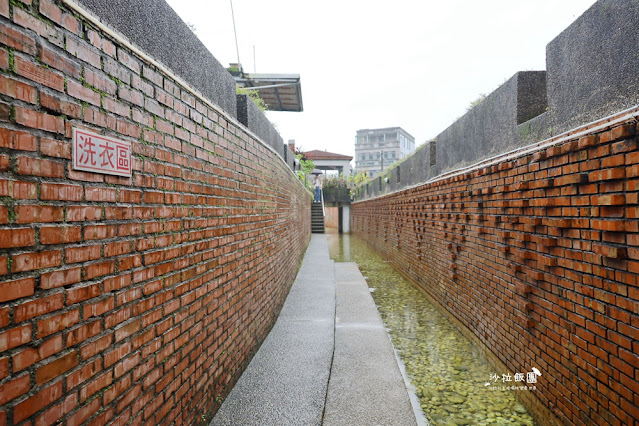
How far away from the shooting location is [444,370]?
3.42 m

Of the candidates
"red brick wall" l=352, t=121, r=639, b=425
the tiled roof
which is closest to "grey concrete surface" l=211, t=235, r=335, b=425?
"red brick wall" l=352, t=121, r=639, b=425

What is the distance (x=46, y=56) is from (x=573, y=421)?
9.63 feet

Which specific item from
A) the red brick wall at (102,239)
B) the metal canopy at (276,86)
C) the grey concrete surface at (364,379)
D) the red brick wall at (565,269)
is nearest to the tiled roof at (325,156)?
the metal canopy at (276,86)

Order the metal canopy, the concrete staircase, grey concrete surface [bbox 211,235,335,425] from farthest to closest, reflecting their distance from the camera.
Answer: the concrete staircase → the metal canopy → grey concrete surface [bbox 211,235,335,425]

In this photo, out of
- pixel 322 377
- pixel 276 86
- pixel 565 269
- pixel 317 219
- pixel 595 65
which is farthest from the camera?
pixel 317 219

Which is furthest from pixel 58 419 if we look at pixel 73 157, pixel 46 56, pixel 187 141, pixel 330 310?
pixel 330 310

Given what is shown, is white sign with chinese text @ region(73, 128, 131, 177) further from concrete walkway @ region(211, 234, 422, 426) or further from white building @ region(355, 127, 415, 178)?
white building @ region(355, 127, 415, 178)

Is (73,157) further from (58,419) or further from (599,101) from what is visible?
(599,101)

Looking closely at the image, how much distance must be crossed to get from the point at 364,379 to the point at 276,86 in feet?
25.0

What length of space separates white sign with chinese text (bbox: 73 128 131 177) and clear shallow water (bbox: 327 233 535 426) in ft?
8.38

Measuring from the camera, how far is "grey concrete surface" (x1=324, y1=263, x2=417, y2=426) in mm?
2453

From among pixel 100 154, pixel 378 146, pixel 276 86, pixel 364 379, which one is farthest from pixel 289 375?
pixel 378 146

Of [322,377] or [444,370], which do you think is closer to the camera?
[322,377]

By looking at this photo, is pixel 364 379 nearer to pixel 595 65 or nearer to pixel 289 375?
pixel 289 375
